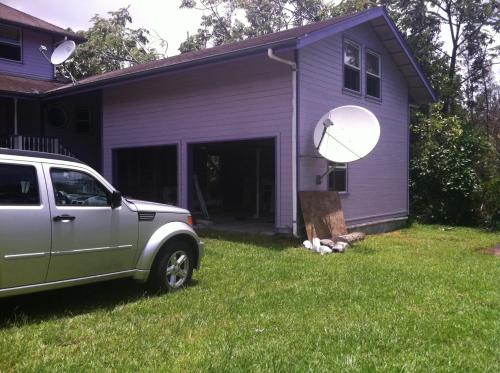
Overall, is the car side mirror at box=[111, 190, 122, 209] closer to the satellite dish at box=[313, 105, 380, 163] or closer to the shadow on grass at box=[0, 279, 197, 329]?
the shadow on grass at box=[0, 279, 197, 329]

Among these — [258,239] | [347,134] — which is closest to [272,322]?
[258,239]

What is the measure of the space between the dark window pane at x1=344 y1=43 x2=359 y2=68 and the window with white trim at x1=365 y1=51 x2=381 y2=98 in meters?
0.54

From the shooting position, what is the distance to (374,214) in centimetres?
1520

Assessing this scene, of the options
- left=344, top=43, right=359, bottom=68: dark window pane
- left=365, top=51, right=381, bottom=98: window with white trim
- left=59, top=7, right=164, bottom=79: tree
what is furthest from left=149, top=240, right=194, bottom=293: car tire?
left=59, top=7, right=164, bottom=79: tree

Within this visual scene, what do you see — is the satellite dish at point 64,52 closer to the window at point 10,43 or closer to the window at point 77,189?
the window at point 10,43

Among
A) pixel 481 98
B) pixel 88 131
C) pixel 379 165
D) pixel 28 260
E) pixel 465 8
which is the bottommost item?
pixel 28 260

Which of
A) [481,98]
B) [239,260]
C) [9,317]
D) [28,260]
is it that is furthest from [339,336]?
[481,98]

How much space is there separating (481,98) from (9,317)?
3841cm

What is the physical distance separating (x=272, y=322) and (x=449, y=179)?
44.2 feet

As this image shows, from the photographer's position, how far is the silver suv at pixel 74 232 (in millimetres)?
5039

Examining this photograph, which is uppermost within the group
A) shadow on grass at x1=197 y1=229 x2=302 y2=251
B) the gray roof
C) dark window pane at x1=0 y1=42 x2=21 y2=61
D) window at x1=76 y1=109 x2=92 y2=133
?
dark window pane at x1=0 y1=42 x2=21 y2=61

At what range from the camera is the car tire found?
→ 645cm

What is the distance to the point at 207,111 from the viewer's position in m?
13.3

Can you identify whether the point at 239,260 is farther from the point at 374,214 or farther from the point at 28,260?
the point at 374,214
